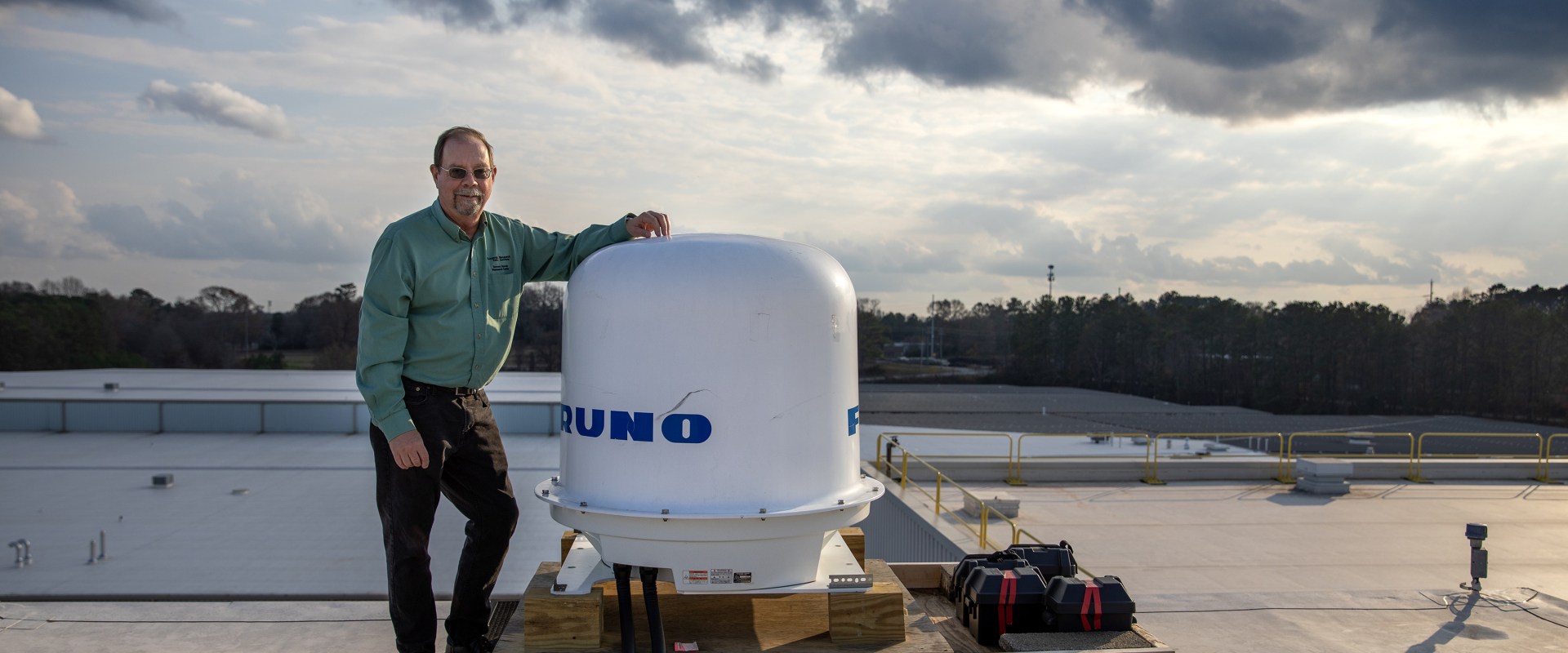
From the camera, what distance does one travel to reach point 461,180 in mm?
3504

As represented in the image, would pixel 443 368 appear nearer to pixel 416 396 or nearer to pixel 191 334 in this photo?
pixel 416 396

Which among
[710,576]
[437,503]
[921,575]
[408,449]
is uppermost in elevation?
[408,449]

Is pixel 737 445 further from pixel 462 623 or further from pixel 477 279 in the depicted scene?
pixel 462 623

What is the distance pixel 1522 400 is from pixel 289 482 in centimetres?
6111

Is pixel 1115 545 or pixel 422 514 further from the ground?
pixel 422 514

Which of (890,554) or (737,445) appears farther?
(890,554)

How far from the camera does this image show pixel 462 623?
12.5 feet

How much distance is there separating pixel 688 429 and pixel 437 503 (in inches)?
41.6

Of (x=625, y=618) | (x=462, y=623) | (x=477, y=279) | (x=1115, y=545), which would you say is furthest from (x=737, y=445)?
(x=1115, y=545)

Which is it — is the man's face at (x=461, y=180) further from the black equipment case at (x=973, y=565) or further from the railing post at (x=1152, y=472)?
the railing post at (x=1152, y=472)

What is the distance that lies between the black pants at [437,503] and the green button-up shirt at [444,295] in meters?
0.10

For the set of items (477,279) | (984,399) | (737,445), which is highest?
(477,279)

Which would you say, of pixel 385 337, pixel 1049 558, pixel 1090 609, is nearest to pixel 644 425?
pixel 385 337

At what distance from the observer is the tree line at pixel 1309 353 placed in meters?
52.5
